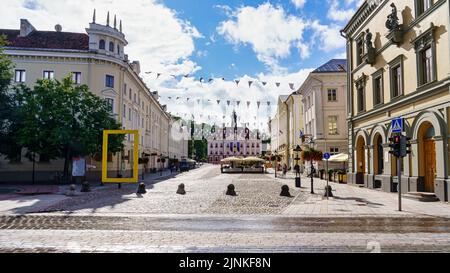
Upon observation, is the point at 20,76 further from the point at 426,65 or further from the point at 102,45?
the point at 426,65

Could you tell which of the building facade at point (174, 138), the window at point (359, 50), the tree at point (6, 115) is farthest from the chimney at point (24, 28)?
the building facade at point (174, 138)

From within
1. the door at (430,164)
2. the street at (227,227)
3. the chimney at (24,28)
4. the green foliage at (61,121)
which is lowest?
the street at (227,227)

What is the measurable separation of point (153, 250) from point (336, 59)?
1729 inches

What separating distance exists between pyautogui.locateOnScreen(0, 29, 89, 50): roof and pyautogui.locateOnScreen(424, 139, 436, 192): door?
108 feet

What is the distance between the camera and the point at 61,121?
28.6 meters

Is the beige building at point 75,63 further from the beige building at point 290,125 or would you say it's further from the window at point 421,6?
the window at point 421,6

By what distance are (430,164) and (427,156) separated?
452 mm

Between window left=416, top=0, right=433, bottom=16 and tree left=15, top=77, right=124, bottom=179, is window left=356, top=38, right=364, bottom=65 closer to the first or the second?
window left=416, top=0, right=433, bottom=16

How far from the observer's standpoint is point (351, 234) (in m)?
9.10

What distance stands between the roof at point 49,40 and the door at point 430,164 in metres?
32.8

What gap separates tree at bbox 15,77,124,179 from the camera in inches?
1098

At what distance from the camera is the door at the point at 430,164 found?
1789 cm

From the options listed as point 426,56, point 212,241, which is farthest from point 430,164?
point 212,241
